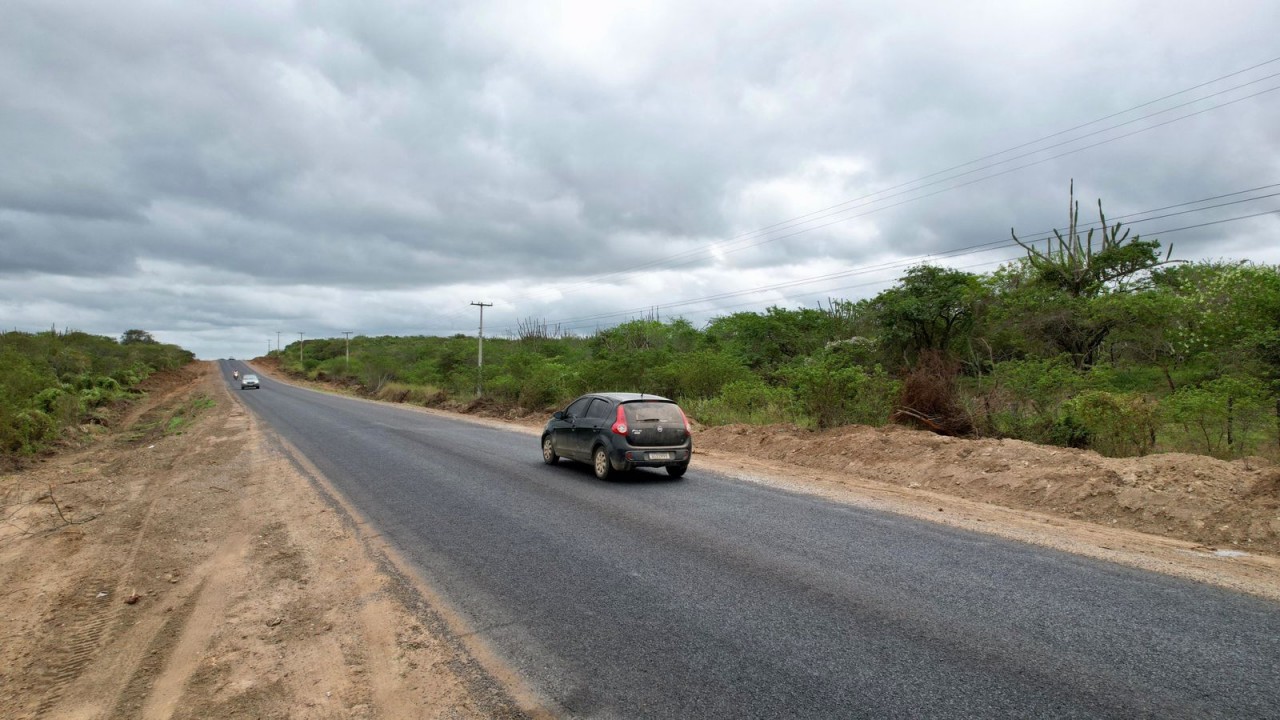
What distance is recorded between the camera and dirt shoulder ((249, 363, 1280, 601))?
6.69 metres

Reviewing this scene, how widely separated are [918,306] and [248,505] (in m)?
28.7

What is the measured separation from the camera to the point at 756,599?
199 inches

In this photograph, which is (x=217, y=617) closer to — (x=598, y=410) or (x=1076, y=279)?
(x=598, y=410)

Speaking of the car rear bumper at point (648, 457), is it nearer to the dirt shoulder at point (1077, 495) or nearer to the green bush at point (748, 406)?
the dirt shoulder at point (1077, 495)

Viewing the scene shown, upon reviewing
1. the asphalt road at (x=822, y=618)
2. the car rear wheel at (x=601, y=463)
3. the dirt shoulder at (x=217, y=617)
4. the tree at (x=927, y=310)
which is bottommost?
the dirt shoulder at (x=217, y=617)

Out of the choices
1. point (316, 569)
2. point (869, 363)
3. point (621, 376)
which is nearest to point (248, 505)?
point (316, 569)

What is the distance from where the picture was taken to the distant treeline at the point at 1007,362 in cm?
1120

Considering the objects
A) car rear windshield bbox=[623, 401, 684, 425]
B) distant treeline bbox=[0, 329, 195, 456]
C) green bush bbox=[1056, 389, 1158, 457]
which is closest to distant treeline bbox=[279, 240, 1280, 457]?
green bush bbox=[1056, 389, 1158, 457]

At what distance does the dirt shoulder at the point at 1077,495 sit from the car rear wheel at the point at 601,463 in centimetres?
247

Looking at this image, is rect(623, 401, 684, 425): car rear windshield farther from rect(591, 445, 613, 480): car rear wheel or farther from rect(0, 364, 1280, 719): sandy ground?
rect(0, 364, 1280, 719): sandy ground

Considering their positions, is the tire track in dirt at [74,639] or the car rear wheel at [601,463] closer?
the tire track in dirt at [74,639]

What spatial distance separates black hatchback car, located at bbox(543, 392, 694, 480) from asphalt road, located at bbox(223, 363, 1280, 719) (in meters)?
2.50

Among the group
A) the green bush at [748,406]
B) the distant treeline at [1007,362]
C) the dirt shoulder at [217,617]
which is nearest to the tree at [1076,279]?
the distant treeline at [1007,362]

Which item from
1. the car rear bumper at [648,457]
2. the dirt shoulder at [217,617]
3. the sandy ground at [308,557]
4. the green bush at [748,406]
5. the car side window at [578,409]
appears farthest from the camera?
the green bush at [748,406]
